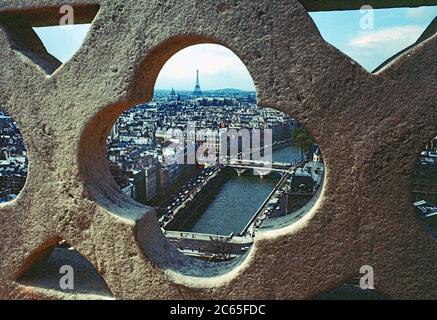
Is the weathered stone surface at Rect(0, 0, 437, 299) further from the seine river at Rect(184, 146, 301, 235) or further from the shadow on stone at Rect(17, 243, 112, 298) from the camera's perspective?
the seine river at Rect(184, 146, 301, 235)

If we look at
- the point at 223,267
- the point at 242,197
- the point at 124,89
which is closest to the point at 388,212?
the point at 223,267

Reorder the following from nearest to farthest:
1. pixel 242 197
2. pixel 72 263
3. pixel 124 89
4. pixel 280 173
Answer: pixel 124 89 → pixel 72 263 → pixel 242 197 → pixel 280 173
